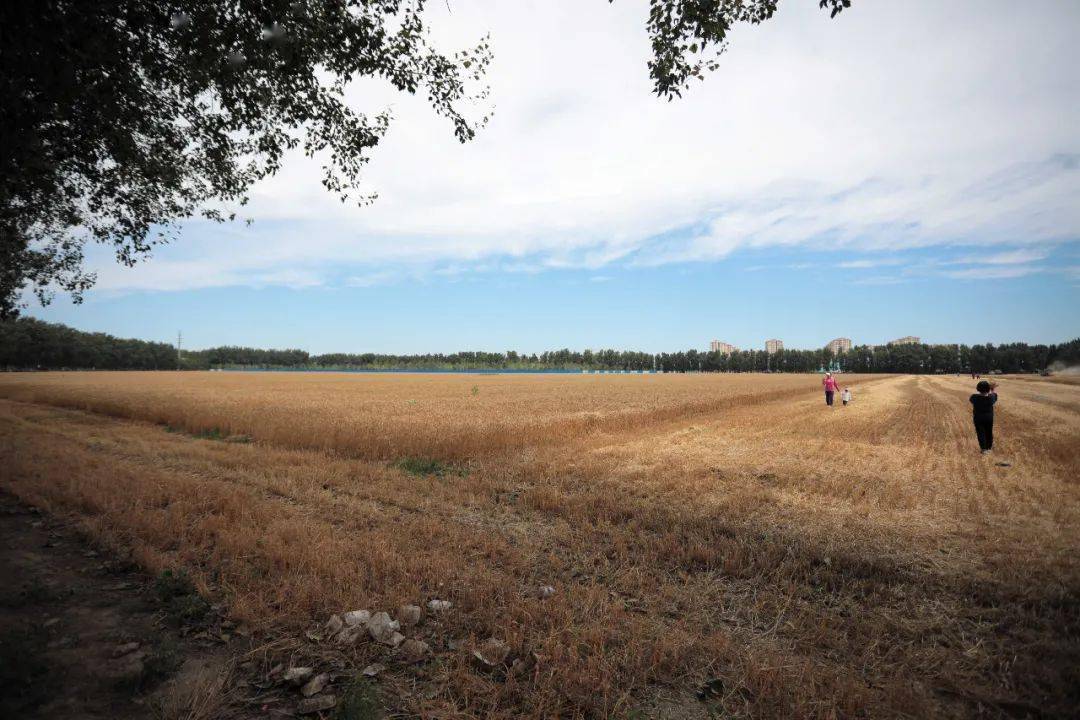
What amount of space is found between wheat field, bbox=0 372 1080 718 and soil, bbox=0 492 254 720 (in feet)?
1.58

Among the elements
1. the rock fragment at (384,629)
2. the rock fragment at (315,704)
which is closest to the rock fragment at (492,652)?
the rock fragment at (384,629)

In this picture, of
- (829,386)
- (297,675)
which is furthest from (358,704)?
(829,386)

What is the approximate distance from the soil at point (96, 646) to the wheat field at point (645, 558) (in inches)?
19.0

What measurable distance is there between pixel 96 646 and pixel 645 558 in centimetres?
615

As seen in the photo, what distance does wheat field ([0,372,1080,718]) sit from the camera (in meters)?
4.02

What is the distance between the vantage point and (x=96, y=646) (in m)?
4.23

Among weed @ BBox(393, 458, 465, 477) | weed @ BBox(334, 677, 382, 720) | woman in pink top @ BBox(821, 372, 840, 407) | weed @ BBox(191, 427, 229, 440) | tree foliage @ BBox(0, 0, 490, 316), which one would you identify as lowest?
weed @ BBox(393, 458, 465, 477)

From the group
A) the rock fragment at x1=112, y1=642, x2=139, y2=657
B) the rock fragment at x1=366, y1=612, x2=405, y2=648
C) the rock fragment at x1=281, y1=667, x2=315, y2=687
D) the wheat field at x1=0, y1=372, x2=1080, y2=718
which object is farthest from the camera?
the rock fragment at x1=366, y1=612, x2=405, y2=648

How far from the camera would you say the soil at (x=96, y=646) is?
351 centimetres

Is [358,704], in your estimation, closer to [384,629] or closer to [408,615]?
[384,629]

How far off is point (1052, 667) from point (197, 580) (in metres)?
8.82

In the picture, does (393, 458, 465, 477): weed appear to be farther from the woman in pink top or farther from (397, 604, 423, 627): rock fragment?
the woman in pink top

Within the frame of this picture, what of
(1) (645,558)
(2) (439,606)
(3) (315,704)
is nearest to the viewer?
(3) (315,704)

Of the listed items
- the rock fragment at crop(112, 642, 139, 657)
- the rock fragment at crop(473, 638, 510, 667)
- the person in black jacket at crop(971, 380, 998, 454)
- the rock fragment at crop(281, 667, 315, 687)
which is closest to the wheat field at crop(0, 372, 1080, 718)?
the rock fragment at crop(473, 638, 510, 667)
